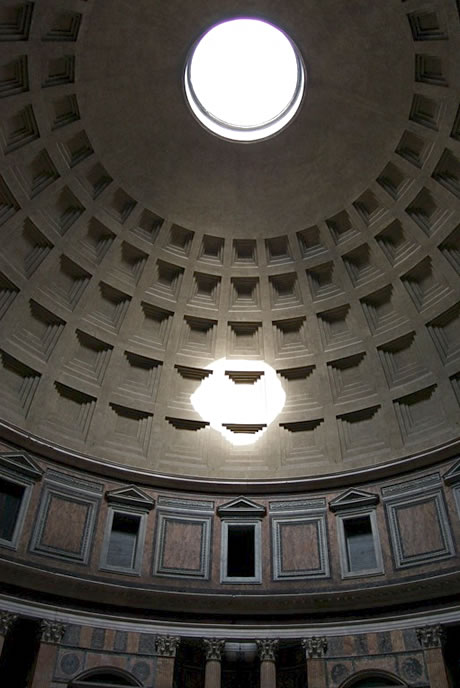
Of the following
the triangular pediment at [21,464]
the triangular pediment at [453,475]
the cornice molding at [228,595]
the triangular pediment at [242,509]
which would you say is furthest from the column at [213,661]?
the triangular pediment at [453,475]

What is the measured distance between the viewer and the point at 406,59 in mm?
19047

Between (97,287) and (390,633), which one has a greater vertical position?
(97,287)

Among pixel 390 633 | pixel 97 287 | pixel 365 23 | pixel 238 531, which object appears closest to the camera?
pixel 390 633

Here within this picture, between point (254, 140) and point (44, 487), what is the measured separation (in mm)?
13405

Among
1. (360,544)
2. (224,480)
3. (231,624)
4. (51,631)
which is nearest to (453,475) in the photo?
(360,544)

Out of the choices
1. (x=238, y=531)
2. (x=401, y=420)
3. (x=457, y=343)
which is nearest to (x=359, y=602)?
(x=238, y=531)

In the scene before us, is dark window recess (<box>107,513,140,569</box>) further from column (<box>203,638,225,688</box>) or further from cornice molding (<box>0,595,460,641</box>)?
column (<box>203,638,225,688</box>)

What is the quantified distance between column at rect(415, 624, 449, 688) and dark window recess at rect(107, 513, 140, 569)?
862cm

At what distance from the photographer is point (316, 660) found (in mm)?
17578

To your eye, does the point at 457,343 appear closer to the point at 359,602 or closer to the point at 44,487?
the point at 359,602

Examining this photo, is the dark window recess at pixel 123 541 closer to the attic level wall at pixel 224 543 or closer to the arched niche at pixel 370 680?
the attic level wall at pixel 224 543

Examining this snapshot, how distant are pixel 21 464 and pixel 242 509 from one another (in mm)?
7178

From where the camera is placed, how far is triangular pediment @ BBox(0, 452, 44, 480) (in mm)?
18719

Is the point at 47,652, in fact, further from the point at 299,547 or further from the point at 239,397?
the point at 239,397
